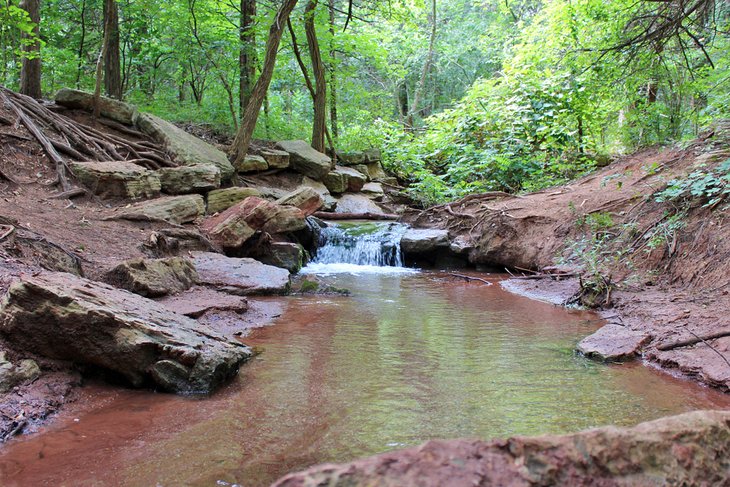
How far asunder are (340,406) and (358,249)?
8.93m

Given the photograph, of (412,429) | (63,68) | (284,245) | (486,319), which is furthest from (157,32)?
(412,429)

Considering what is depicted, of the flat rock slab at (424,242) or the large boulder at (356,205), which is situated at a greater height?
the large boulder at (356,205)

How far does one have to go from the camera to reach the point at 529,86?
1545 cm

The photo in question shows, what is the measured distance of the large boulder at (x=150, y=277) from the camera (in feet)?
18.4

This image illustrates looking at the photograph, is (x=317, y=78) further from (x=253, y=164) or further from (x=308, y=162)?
(x=253, y=164)

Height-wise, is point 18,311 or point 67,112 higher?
point 67,112

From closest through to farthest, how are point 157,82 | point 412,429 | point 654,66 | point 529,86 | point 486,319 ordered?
point 412,429 < point 486,319 < point 654,66 < point 529,86 < point 157,82

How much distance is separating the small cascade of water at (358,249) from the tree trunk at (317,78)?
4.97 metres

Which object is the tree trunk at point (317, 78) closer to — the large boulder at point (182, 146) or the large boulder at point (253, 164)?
the large boulder at point (253, 164)

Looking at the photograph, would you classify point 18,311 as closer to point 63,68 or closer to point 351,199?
point 351,199

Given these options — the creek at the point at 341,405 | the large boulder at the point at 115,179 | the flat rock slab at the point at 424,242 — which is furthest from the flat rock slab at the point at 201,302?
the flat rock slab at the point at 424,242

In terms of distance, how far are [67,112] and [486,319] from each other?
11268 mm

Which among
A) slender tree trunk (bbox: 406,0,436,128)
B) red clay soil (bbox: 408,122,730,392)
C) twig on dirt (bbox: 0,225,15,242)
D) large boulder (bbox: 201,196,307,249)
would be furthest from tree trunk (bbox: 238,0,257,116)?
slender tree trunk (bbox: 406,0,436,128)

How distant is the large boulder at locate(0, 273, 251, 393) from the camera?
357 centimetres
